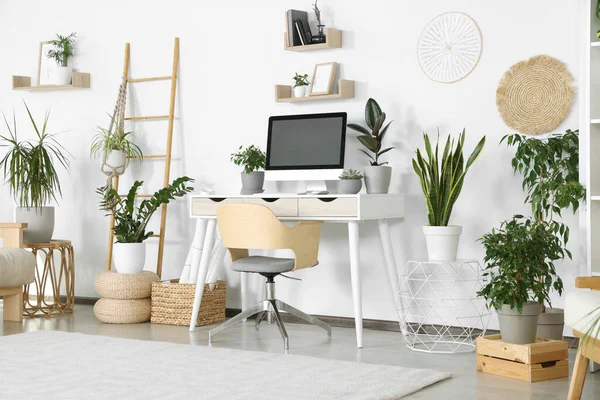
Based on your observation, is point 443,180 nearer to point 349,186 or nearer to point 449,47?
point 349,186

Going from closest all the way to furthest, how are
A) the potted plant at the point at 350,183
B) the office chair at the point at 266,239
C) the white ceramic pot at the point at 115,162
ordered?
1. the office chair at the point at 266,239
2. the potted plant at the point at 350,183
3. the white ceramic pot at the point at 115,162

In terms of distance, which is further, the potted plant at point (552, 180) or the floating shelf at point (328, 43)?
the floating shelf at point (328, 43)

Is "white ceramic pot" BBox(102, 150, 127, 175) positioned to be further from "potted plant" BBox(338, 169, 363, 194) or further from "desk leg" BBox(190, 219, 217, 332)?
"potted plant" BBox(338, 169, 363, 194)

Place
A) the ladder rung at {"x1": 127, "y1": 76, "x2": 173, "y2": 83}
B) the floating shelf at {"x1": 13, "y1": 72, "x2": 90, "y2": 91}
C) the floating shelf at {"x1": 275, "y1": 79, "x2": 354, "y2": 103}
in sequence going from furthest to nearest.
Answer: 1. the floating shelf at {"x1": 13, "y1": 72, "x2": 90, "y2": 91}
2. the ladder rung at {"x1": 127, "y1": 76, "x2": 173, "y2": 83}
3. the floating shelf at {"x1": 275, "y1": 79, "x2": 354, "y2": 103}

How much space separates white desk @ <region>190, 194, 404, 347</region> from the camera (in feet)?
14.6

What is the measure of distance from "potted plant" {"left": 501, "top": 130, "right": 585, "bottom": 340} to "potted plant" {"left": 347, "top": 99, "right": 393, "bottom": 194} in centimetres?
71

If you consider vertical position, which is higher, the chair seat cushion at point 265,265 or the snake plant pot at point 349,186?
the snake plant pot at point 349,186

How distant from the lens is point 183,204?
583cm

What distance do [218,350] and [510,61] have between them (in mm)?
2205

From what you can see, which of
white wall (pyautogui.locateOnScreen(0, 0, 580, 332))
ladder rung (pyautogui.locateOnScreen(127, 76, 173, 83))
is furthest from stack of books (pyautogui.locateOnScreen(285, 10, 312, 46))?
ladder rung (pyautogui.locateOnScreen(127, 76, 173, 83))

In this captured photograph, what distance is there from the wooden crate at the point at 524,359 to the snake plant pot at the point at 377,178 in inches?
→ 48.0

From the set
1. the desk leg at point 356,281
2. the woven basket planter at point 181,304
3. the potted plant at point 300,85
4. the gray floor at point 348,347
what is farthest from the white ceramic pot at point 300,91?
the gray floor at point 348,347

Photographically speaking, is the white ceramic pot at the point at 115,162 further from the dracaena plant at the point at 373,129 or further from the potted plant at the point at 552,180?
the potted plant at the point at 552,180

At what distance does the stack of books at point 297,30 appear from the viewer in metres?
5.14
